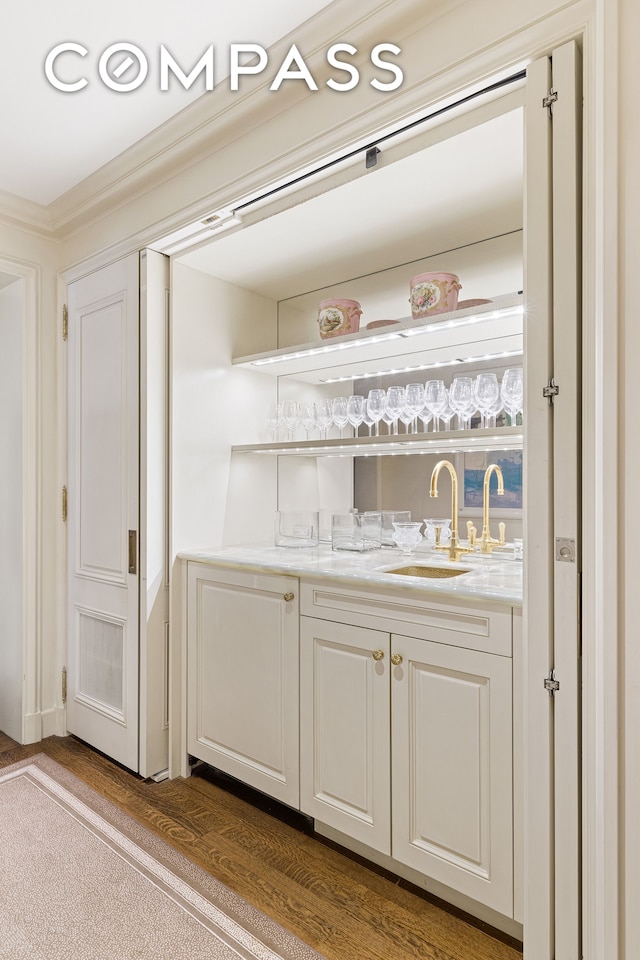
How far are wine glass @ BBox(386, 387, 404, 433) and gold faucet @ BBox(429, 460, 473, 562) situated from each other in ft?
0.84

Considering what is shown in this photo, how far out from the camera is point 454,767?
5.16ft

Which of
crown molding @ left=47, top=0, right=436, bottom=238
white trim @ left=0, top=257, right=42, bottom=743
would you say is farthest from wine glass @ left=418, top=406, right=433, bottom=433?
white trim @ left=0, top=257, right=42, bottom=743

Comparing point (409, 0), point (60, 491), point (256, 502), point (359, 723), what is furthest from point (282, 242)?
point (359, 723)

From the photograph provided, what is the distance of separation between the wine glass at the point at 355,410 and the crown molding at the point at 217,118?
40.9 inches

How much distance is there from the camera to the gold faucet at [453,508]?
2.14 meters

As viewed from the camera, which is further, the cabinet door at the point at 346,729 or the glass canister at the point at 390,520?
the glass canister at the point at 390,520

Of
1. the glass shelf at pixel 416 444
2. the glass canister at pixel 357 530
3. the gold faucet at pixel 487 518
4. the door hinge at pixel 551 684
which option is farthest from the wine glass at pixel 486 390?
the door hinge at pixel 551 684

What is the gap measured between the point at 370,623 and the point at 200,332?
1492 mm

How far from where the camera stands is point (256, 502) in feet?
9.21

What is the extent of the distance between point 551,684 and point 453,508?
0.98 metres

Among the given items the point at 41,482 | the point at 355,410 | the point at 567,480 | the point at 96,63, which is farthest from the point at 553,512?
the point at 41,482

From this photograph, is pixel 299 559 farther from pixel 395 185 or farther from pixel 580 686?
pixel 395 185

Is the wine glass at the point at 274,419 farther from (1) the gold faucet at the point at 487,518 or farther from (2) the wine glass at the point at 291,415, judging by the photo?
(1) the gold faucet at the point at 487,518
